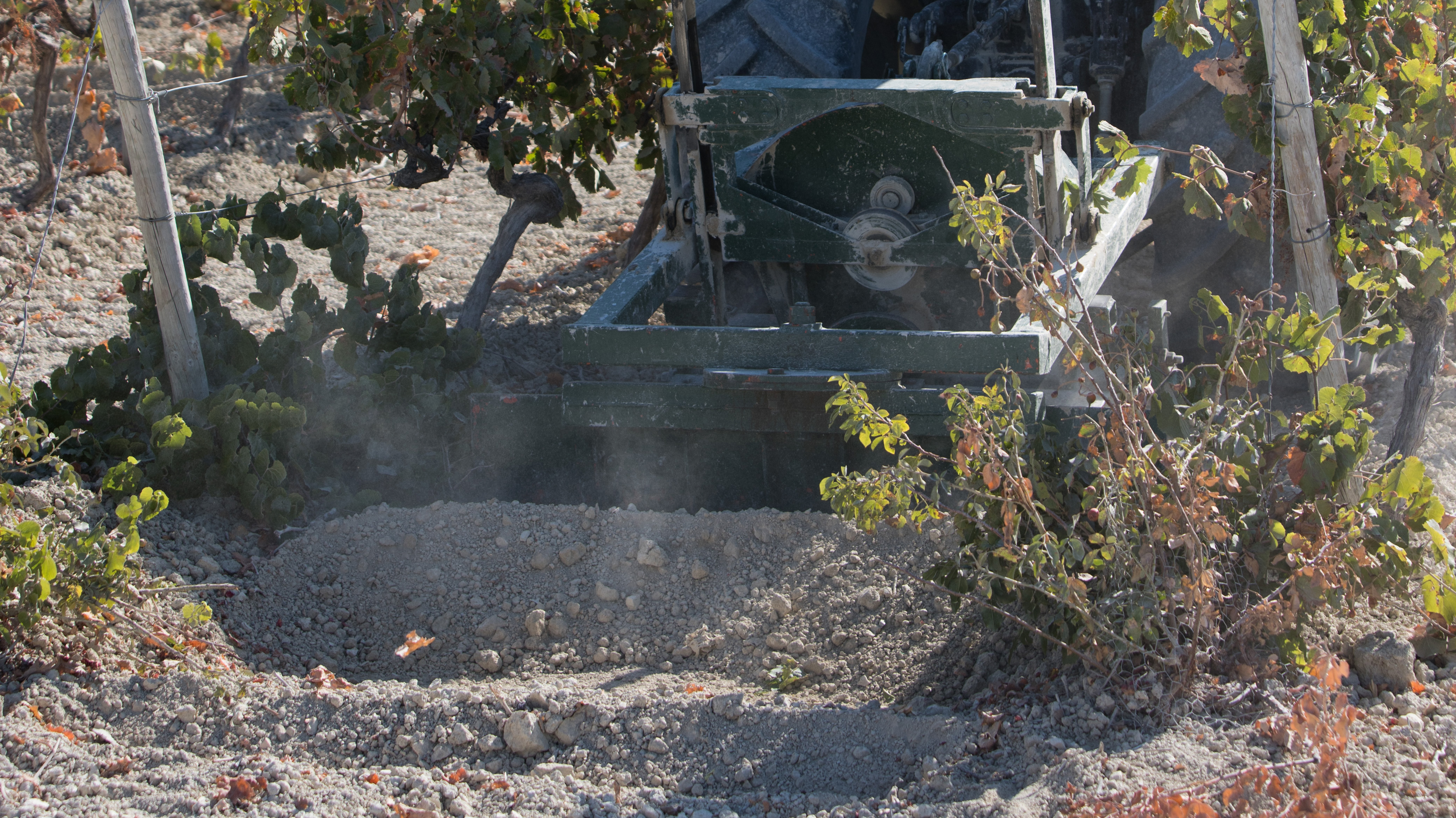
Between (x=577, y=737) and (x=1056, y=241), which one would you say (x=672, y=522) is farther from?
(x=1056, y=241)

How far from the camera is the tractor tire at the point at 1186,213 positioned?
430cm

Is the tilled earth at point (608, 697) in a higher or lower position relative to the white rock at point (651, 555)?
lower

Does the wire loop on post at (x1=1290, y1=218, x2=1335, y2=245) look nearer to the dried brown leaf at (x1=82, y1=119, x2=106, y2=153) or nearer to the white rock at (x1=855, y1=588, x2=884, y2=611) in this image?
the white rock at (x1=855, y1=588, x2=884, y2=611)

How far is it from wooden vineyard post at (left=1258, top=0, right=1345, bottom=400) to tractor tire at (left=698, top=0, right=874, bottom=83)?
1.69 meters

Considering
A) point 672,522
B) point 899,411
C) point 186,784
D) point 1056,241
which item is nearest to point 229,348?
point 672,522

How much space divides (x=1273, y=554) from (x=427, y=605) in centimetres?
220

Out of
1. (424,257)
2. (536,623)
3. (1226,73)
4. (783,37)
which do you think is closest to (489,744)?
(536,623)

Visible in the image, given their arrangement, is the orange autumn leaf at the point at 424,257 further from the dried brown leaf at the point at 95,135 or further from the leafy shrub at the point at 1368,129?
the leafy shrub at the point at 1368,129

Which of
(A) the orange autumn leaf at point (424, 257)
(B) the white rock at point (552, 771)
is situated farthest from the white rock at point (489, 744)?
(A) the orange autumn leaf at point (424, 257)

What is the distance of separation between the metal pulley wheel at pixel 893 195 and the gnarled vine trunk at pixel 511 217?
162 cm

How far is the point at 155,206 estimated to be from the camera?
147 inches

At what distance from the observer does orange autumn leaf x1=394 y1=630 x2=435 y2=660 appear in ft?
10.8

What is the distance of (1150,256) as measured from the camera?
562 centimetres

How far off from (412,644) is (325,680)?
0.32 metres
